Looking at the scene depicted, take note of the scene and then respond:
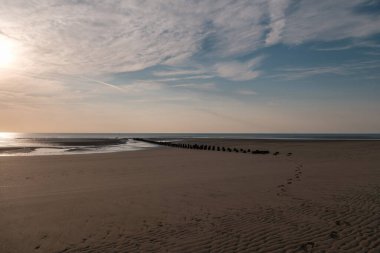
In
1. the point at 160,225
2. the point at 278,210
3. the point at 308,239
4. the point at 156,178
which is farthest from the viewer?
the point at 156,178

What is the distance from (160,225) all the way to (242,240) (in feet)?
7.58

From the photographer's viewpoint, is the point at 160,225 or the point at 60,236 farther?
the point at 160,225

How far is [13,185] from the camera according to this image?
13766 millimetres

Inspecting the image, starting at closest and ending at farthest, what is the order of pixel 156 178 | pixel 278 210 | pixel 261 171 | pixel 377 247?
1. pixel 377 247
2. pixel 278 210
3. pixel 156 178
4. pixel 261 171

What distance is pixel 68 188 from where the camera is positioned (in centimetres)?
1320

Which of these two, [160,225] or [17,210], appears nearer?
[160,225]

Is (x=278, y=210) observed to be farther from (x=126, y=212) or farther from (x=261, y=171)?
(x=261, y=171)

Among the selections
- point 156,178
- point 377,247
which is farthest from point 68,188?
point 377,247

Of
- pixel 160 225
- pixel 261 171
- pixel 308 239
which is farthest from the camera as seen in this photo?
pixel 261 171

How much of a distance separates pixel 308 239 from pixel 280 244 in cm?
76

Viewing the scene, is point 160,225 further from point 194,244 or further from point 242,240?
point 242,240

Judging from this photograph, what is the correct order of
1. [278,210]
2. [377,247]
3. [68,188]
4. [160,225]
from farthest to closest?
[68,188] → [278,210] → [160,225] → [377,247]

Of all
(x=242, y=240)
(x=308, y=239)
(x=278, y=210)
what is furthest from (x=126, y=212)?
(x=308, y=239)

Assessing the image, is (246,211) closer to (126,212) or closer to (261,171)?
(126,212)
